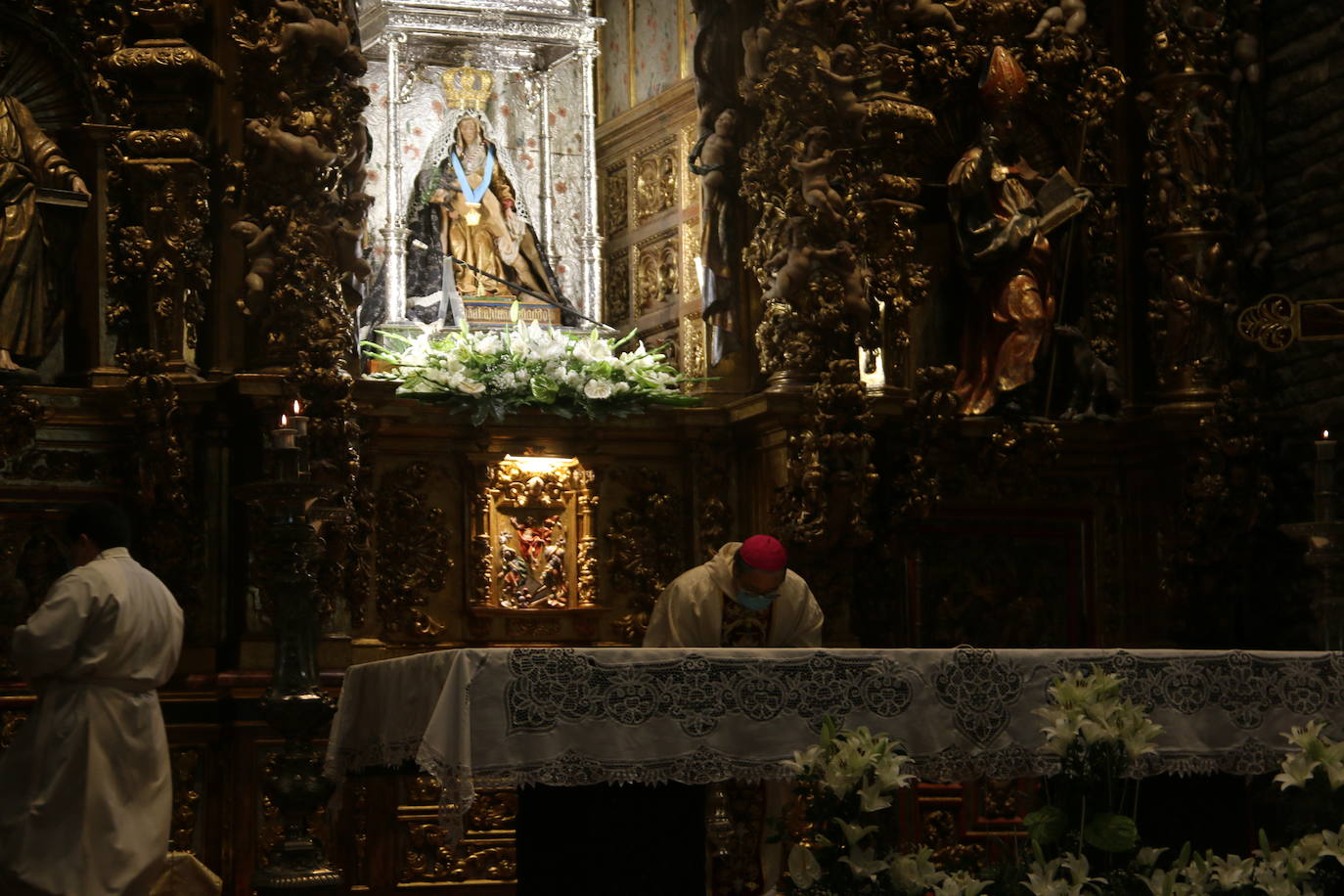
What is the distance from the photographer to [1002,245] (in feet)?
38.7

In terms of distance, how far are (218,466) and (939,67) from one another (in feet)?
15.9

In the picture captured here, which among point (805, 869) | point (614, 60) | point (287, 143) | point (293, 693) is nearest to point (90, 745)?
point (293, 693)

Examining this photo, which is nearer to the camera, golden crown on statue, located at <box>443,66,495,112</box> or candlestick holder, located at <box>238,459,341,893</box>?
candlestick holder, located at <box>238,459,341,893</box>

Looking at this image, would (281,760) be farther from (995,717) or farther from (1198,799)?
(1198,799)

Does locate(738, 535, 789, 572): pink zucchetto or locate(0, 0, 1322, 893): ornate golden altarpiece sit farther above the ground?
locate(0, 0, 1322, 893): ornate golden altarpiece

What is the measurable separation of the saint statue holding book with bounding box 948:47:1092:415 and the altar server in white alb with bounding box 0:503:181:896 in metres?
5.59

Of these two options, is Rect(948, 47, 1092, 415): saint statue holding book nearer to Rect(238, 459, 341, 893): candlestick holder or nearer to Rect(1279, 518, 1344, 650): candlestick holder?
Rect(1279, 518, 1344, 650): candlestick holder

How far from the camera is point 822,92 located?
36.8ft

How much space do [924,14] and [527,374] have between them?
3184 mm

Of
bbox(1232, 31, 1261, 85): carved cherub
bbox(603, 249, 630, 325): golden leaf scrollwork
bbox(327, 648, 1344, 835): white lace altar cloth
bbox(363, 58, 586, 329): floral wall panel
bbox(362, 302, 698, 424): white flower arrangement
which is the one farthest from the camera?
bbox(603, 249, 630, 325): golden leaf scrollwork

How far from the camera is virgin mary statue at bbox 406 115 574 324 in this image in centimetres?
1282

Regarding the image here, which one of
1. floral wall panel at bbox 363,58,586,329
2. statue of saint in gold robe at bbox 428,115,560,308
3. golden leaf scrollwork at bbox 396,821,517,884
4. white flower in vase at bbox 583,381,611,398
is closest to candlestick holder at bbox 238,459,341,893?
golden leaf scrollwork at bbox 396,821,517,884

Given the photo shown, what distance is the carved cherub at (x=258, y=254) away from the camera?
33.9ft

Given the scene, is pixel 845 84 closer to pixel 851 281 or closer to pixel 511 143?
pixel 851 281
